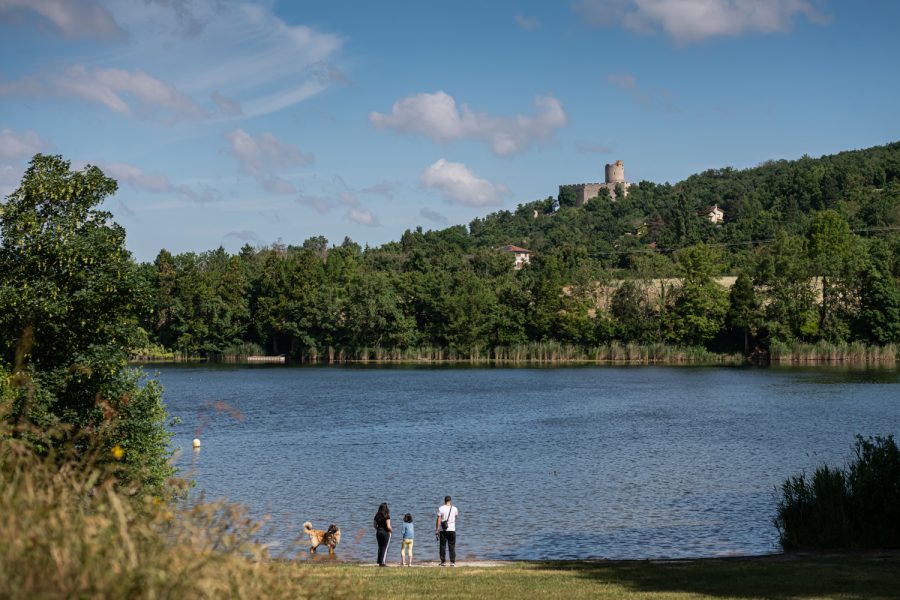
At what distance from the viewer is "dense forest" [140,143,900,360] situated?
93.9 metres

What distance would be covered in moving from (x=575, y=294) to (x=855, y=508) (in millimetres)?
83838

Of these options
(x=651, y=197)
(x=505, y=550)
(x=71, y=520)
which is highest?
(x=651, y=197)

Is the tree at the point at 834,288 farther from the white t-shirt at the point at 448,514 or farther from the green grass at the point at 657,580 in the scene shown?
the green grass at the point at 657,580

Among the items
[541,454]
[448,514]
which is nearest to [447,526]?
[448,514]

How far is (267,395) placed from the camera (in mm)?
65688

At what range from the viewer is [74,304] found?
2102 centimetres

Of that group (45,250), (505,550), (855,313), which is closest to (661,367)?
(855,313)

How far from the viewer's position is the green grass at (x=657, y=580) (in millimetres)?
14031

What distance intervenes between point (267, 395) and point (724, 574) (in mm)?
52435

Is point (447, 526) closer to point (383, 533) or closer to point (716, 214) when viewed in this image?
point (383, 533)

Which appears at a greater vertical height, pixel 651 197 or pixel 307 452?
pixel 651 197

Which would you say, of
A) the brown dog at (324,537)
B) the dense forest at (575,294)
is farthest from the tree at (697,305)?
the brown dog at (324,537)

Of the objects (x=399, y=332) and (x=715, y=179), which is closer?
(x=399, y=332)

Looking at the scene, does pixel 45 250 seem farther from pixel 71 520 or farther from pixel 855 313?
pixel 855 313
